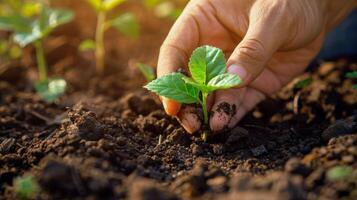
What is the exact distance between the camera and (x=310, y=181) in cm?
178

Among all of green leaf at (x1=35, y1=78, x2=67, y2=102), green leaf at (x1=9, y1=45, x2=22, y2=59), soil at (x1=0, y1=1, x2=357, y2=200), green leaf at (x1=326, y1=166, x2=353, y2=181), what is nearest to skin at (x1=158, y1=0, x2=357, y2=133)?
soil at (x1=0, y1=1, x2=357, y2=200)

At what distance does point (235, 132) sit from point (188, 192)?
65cm

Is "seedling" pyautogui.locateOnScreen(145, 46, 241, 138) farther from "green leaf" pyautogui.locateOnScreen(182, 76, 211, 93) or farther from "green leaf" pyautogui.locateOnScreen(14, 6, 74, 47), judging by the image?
"green leaf" pyautogui.locateOnScreen(14, 6, 74, 47)

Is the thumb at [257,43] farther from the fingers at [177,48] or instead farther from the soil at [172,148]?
the fingers at [177,48]

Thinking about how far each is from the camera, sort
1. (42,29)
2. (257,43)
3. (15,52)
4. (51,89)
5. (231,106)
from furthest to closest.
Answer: (15,52) < (42,29) < (51,89) < (231,106) < (257,43)

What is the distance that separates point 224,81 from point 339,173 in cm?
67

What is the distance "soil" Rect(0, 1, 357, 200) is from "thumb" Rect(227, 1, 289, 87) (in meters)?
0.24

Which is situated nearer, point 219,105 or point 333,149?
point 333,149

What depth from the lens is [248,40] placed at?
7.72 feet

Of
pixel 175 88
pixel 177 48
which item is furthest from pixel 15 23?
pixel 175 88

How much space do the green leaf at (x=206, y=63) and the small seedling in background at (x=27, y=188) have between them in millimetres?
902

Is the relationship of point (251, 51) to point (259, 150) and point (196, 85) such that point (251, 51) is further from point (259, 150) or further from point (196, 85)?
point (259, 150)

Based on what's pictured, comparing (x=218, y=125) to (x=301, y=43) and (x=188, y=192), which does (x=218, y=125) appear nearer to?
(x=188, y=192)

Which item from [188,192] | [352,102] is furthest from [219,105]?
[352,102]
